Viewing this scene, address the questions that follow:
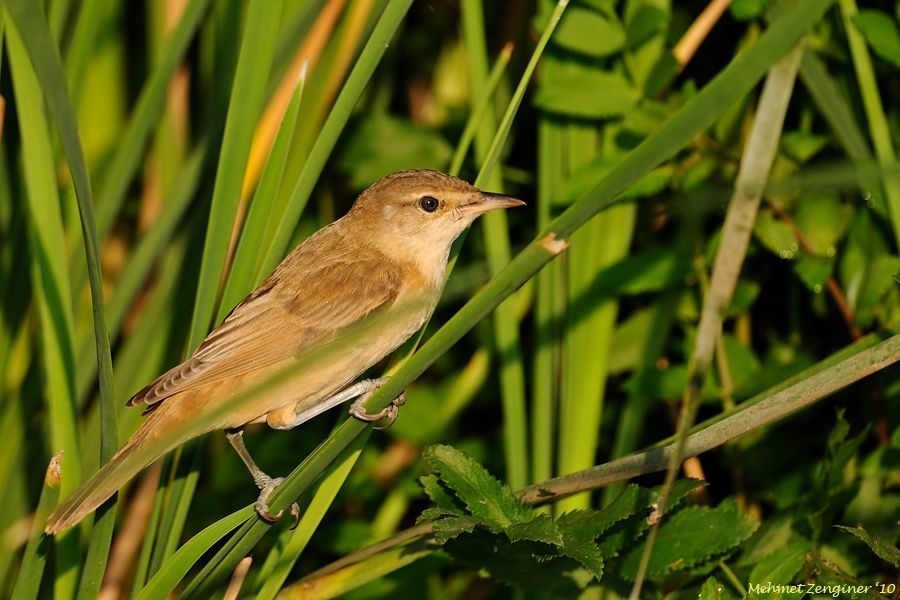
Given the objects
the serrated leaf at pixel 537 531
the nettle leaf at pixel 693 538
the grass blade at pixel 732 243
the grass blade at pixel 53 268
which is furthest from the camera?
the grass blade at pixel 53 268

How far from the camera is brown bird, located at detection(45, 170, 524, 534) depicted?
2.70m

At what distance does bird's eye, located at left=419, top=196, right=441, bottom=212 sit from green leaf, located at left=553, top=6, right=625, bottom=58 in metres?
0.58

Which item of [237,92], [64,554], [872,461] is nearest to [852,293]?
[872,461]

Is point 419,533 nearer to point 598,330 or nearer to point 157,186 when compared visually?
point 598,330

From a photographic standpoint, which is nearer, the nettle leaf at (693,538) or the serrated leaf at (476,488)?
the serrated leaf at (476,488)

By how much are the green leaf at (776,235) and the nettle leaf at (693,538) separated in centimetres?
82

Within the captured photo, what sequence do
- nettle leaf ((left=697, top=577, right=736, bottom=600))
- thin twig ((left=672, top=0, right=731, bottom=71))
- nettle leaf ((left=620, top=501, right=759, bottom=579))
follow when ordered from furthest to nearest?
thin twig ((left=672, top=0, right=731, bottom=71)) < nettle leaf ((left=620, top=501, right=759, bottom=579)) < nettle leaf ((left=697, top=577, right=736, bottom=600))

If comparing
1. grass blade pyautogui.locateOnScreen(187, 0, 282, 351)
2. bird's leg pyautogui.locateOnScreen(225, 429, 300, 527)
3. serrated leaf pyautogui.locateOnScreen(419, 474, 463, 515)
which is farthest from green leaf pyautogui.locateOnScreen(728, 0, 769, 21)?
bird's leg pyautogui.locateOnScreen(225, 429, 300, 527)

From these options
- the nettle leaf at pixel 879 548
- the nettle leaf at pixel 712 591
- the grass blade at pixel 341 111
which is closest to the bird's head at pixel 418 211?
the grass blade at pixel 341 111

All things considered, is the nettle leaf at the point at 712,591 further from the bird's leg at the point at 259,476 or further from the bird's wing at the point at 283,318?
the bird's wing at the point at 283,318

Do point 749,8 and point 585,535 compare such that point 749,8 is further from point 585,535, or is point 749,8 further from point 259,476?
point 259,476

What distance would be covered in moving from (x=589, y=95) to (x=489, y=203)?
0.42 meters

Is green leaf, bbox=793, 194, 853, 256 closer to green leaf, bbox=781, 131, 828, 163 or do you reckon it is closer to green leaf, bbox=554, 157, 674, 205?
green leaf, bbox=781, 131, 828, 163

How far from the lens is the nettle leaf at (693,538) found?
2.26 meters
